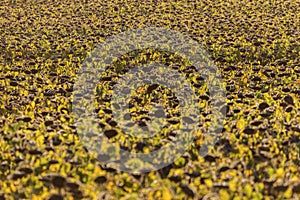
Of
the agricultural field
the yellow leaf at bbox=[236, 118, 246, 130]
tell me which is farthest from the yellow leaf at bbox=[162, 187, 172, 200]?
the yellow leaf at bbox=[236, 118, 246, 130]

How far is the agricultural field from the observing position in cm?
367

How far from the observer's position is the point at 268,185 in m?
3.54

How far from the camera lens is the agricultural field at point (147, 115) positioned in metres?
3.67

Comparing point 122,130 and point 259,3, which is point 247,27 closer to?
point 259,3

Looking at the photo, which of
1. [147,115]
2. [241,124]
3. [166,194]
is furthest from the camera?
[147,115]

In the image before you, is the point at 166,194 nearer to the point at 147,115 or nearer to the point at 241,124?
the point at 241,124

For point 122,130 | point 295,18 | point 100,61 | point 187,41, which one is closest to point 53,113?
point 122,130

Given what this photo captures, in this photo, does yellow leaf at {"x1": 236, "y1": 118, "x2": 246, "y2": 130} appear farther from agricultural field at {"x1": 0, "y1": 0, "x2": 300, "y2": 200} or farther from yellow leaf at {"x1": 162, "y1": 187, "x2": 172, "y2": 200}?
yellow leaf at {"x1": 162, "y1": 187, "x2": 172, "y2": 200}

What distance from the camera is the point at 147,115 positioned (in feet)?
17.0

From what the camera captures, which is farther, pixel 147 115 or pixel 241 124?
pixel 147 115

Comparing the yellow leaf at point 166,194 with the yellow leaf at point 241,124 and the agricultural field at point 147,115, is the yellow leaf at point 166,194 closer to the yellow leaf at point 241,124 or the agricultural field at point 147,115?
the agricultural field at point 147,115

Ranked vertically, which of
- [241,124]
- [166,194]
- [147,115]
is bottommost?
[166,194]

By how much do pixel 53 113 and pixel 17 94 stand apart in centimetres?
104

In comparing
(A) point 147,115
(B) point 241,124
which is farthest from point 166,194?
(A) point 147,115
